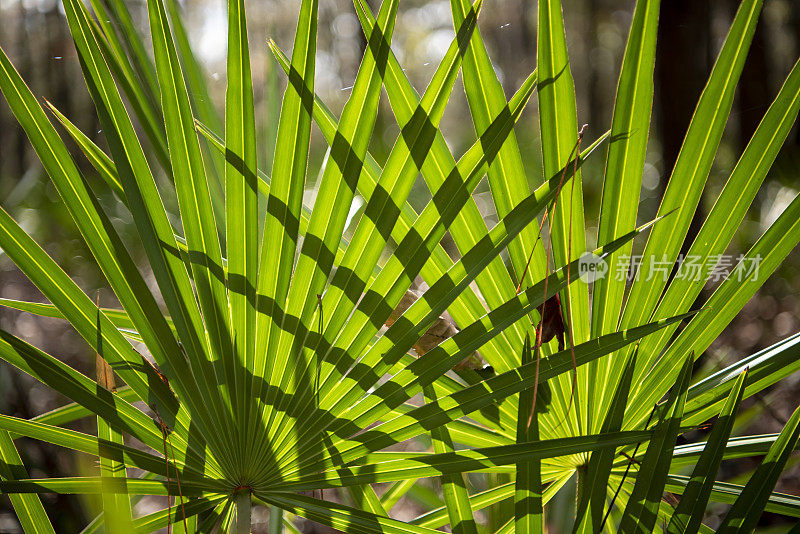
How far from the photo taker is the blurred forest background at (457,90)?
1591 millimetres

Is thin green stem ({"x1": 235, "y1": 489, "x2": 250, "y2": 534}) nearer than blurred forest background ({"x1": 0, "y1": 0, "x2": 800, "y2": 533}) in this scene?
Yes

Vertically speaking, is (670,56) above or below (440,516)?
above

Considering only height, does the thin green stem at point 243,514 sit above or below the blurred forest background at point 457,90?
below

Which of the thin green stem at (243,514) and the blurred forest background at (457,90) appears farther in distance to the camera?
the blurred forest background at (457,90)

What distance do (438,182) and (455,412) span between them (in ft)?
0.67

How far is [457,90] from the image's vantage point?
2941 mm

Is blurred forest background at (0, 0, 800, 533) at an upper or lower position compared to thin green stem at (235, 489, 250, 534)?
upper

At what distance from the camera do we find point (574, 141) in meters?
0.51

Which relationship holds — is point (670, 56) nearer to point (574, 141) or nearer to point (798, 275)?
point (798, 275)

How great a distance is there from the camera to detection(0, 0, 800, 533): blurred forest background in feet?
5.22

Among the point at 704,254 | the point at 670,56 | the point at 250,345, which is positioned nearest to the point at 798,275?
the point at 670,56

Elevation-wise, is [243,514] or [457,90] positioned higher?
[457,90]

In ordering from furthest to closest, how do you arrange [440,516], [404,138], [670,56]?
[670,56] < [440,516] < [404,138]

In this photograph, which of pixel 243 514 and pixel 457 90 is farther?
pixel 457 90
